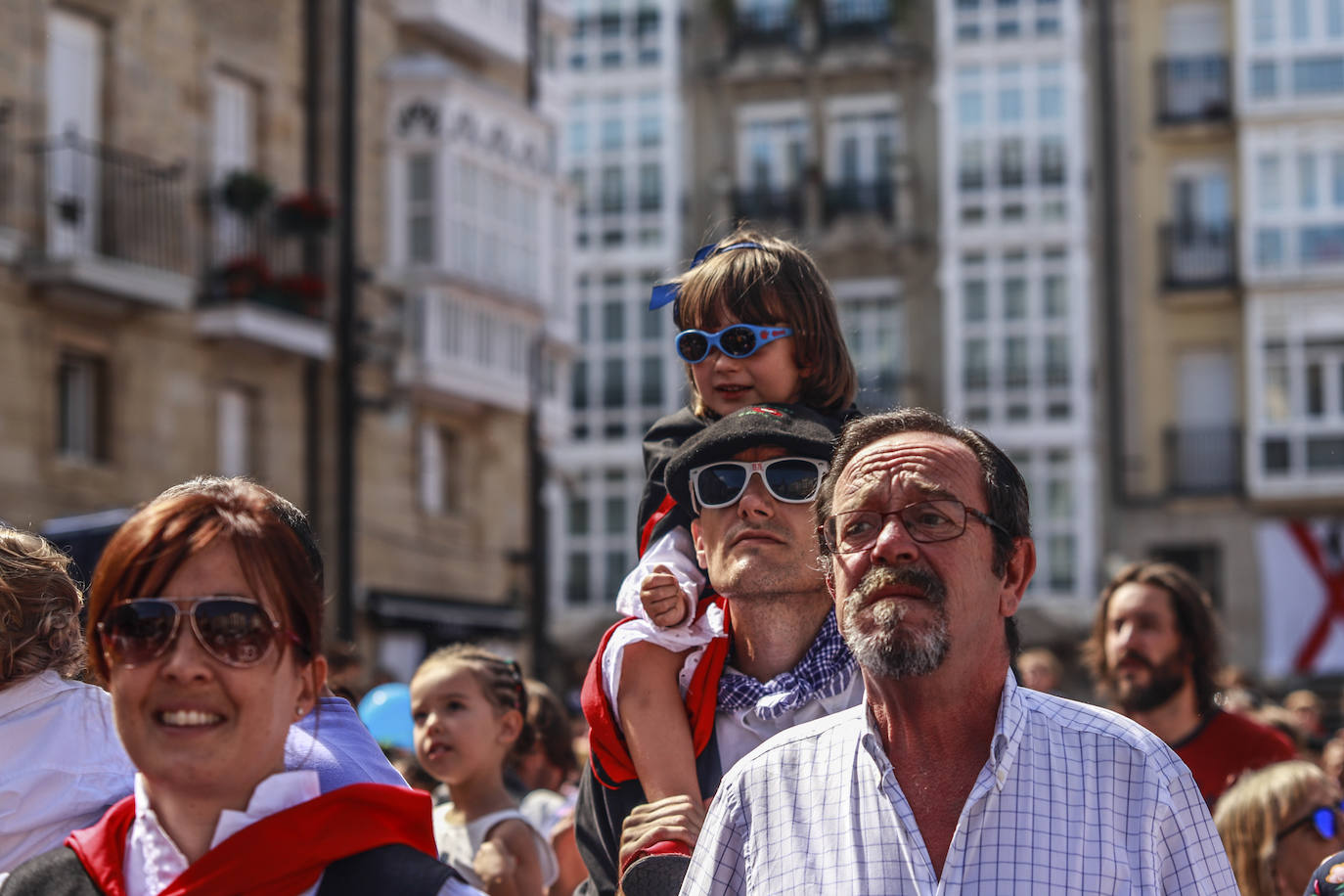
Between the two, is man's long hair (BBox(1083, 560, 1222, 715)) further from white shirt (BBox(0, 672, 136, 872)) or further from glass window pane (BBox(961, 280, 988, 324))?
glass window pane (BBox(961, 280, 988, 324))

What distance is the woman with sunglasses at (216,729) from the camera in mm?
2994

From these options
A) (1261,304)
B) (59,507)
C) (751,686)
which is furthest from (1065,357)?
(751,686)

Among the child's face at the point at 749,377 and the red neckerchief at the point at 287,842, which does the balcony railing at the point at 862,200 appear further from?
the red neckerchief at the point at 287,842

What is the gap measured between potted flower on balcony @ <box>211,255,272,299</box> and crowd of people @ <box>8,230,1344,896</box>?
17426 mm

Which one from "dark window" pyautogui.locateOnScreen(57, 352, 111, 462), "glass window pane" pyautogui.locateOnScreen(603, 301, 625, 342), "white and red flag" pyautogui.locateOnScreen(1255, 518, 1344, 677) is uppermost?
"glass window pane" pyautogui.locateOnScreen(603, 301, 625, 342)

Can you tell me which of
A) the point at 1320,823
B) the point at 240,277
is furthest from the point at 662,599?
the point at 240,277

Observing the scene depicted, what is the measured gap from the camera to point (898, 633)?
3.43 m

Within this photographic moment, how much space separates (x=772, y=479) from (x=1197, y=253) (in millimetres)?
35518

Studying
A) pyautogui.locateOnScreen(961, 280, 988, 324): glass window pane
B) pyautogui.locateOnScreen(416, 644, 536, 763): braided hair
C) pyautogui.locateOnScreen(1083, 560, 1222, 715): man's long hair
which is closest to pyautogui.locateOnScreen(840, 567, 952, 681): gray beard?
pyautogui.locateOnScreen(416, 644, 536, 763): braided hair

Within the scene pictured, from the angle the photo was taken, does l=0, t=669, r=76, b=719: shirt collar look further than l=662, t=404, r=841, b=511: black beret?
No

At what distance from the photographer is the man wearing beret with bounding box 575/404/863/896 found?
427 centimetres

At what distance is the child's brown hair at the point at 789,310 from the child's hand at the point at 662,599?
55cm

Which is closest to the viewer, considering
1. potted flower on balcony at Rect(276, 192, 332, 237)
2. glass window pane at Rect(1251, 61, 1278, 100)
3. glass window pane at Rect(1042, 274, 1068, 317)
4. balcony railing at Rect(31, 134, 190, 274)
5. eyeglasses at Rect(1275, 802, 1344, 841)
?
eyeglasses at Rect(1275, 802, 1344, 841)

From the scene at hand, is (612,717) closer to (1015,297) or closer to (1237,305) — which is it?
(1015,297)
